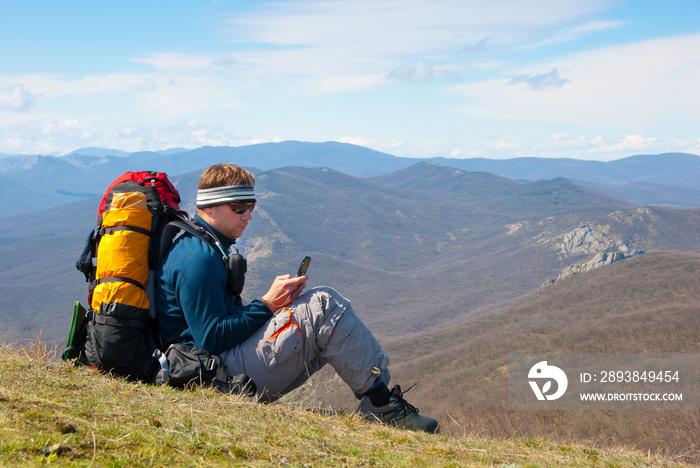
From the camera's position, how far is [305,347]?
4910 millimetres

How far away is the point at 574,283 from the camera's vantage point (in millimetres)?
71938

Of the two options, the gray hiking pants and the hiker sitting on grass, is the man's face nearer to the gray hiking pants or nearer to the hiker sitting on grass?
the hiker sitting on grass

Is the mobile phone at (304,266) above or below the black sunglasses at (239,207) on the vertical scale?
below

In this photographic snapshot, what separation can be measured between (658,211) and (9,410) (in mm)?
209574

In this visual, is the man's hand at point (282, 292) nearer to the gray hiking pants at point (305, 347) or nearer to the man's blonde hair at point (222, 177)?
the gray hiking pants at point (305, 347)

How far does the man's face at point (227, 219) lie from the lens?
16.8 feet

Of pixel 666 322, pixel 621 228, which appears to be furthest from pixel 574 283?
pixel 621 228

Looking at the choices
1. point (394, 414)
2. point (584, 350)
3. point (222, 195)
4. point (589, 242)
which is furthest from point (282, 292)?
point (589, 242)

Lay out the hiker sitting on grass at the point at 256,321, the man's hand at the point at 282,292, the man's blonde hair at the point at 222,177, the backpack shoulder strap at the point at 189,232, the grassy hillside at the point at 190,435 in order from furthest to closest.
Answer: the man's blonde hair at the point at 222,177 → the man's hand at the point at 282,292 → the backpack shoulder strap at the point at 189,232 → the hiker sitting on grass at the point at 256,321 → the grassy hillside at the point at 190,435

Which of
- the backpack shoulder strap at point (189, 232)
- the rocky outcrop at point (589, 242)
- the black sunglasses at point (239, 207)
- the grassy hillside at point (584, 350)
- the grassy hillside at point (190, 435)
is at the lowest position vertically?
the rocky outcrop at point (589, 242)

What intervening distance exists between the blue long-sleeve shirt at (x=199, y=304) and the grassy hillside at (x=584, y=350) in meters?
14.5

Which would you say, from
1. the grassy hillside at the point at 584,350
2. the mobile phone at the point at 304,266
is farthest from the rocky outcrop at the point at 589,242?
the mobile phone at the point at 304,266

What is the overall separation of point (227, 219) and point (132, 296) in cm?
116

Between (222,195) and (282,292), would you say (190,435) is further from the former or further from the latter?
(222,195)
